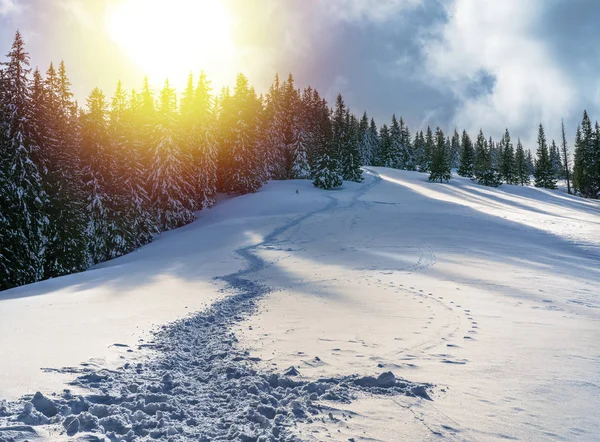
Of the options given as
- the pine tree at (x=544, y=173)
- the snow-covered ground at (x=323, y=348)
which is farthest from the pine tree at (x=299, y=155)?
the pine tree at (x=544, y=173)

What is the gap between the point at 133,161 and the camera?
32.5 meters

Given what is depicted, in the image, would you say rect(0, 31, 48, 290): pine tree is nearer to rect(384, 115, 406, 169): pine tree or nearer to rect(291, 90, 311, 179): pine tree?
rect(291, 90, 311, 179): pine tree

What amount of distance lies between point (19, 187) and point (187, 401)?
73.1 feet

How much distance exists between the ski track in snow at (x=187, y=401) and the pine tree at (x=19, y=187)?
18.4 metres

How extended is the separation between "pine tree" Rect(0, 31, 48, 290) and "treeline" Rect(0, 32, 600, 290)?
0.06 m

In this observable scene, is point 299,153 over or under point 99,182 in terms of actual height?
over

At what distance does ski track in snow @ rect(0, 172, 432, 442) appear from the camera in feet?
12.3

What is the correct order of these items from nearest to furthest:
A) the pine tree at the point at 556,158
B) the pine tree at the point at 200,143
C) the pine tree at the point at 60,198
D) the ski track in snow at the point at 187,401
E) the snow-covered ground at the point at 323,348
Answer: the ski track in snow at the point at 187,401
the snow-covered ground at the point at 323,348
the pine tree at the point at 60,198
the pine tree at the point at 200,143
the pine tree at the point at 556,158

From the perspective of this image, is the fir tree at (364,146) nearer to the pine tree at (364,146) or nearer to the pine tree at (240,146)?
the pine tree at (364,146)

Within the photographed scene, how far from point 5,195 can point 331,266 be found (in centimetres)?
1842

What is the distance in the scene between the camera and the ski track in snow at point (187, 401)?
3.74 meters

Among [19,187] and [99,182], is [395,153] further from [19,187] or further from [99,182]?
[19,187]

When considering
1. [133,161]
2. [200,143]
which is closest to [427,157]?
[200,143]

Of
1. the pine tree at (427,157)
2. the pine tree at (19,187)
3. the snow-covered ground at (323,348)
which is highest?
the pine tree at (427,157)
